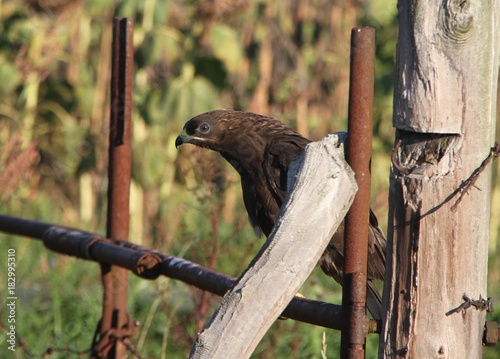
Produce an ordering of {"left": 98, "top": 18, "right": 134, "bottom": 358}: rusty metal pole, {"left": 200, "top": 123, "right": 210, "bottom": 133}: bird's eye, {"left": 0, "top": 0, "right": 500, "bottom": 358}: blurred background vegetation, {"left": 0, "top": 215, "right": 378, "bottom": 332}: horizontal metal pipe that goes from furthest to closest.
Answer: {"left": 0, "top": 0, "right": 500, "bottom": 358}: blurred background vegetation
{"left": 200, "top": 123, "right": 210, "bottom": 133}: bird's eye
{"left": 98, "top": 18, "right": 134, "bottom": 358}: rusty metal pole
{"left": 0, "top": 215, "right": 378, "bottom": 332}: horizontal metal pipe

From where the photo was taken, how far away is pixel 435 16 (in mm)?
1675

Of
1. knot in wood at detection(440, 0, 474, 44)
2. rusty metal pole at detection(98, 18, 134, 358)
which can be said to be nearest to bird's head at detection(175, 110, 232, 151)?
rusty metal pole at detection(98, 18, 134, 358)

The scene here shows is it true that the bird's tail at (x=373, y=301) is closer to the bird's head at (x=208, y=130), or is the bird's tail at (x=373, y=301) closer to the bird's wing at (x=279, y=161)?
the bird's wing at (x=279, y=161)

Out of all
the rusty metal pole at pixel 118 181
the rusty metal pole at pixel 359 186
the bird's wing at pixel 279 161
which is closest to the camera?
the rusty metal pole at pixel 359 186

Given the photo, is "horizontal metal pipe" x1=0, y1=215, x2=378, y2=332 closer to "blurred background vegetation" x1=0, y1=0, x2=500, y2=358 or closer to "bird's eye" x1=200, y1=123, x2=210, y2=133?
"blurred background vegetation" x1=0, y1=0, x2=500, y2=358

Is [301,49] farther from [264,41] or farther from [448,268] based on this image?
[448,268]

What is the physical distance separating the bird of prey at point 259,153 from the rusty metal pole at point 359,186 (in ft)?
4.96

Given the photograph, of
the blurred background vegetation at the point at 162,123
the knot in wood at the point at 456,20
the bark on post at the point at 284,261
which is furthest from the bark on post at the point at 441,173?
the blurred background vegetation at the point at 162,123

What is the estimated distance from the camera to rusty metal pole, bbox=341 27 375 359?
1785 millimetres

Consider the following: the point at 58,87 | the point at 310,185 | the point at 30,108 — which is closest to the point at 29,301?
the point at 30,108

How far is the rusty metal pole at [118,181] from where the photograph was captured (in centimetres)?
298

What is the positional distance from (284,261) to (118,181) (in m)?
1.47

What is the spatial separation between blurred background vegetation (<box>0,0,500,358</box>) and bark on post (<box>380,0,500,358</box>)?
1.85m

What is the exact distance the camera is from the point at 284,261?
169cm
